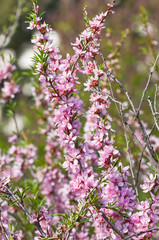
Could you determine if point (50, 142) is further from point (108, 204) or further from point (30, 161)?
point (108, 204)

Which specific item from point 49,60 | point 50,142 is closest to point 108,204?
point 49,60

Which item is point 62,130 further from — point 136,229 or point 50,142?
point 50,142

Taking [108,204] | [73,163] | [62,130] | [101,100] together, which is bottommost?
[108,204]

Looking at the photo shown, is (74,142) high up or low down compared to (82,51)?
down

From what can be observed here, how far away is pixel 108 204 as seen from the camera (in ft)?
5.39

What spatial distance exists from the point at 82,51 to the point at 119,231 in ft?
3.37

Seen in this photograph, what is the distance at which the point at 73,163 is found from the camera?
5.28 ft

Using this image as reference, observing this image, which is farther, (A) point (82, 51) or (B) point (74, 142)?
(A) point (82, 51)

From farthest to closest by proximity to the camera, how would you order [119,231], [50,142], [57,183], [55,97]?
[50,142], [57,183], [55,97], [119,231]

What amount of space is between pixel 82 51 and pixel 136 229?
1053 millimetres

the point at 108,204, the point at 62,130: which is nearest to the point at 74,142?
the point at 62,130

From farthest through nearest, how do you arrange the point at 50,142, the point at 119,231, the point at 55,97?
the point at 50,142 < the point at 55,97 < the point at 119,231

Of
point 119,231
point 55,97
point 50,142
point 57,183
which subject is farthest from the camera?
point 50,142

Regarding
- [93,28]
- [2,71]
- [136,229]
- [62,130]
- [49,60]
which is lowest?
[136,229]
